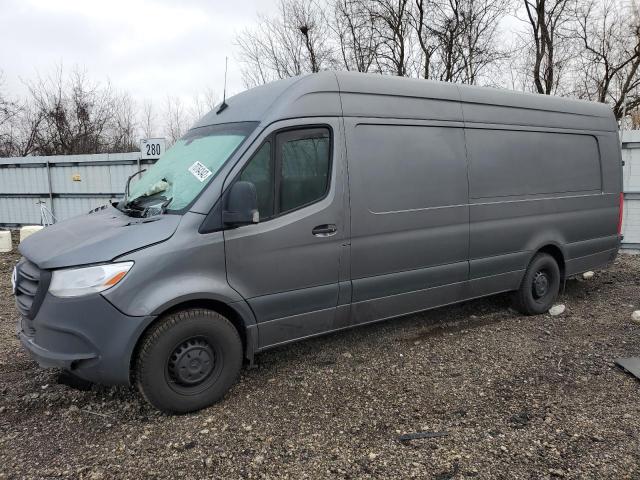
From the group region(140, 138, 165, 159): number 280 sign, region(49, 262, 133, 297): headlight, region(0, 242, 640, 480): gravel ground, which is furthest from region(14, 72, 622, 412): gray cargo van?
region(140, 138, 165, 159): number 280 sign

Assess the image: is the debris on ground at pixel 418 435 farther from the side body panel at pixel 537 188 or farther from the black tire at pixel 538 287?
the black tire at pixel 538 287

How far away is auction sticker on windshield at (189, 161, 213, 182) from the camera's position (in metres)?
→ 3.48

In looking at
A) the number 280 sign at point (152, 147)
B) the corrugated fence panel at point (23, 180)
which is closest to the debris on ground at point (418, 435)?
the number 280 sign at point (152, 147)

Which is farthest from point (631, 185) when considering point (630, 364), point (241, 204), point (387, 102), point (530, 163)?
point (241, 204)

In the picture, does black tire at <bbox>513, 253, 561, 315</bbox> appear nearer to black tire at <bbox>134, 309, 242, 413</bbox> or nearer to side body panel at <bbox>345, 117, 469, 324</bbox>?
side body panel at <bbox>345, 117, 469, 324</bbox>

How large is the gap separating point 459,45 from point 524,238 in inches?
502

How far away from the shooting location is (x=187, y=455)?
9.66ft

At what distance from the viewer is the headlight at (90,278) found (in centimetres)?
303

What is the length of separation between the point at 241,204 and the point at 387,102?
175 cm

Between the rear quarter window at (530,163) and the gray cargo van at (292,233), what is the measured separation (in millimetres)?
22

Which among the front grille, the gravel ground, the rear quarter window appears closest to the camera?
the gravel ground

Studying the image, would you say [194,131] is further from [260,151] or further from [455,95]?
[455,95]

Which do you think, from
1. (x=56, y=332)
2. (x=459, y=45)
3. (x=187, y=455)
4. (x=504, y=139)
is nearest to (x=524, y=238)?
(x=504, y=139)

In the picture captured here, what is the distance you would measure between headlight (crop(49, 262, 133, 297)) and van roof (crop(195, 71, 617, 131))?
1472 mm
